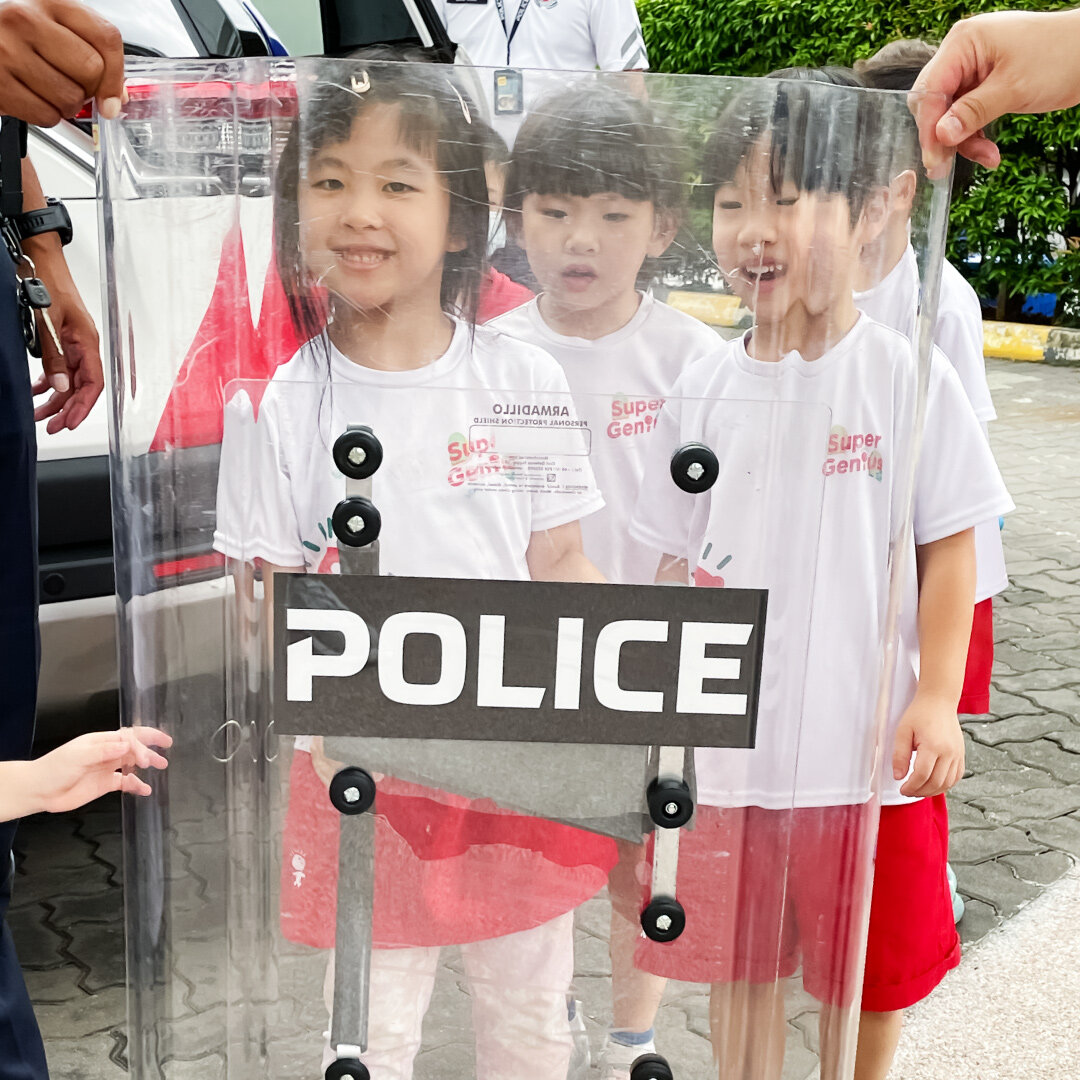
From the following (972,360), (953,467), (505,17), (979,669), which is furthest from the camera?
(505,17)

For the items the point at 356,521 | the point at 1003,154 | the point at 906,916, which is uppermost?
the point at 1003,154

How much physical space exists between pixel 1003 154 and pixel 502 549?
9787 mm

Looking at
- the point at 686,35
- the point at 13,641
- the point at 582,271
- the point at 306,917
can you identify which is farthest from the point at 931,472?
the point at 686,35

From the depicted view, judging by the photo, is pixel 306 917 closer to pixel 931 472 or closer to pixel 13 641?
pixel 13 641

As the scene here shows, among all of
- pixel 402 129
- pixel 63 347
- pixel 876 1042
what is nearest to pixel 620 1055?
pixel 402 129

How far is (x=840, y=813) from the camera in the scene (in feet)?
3.66

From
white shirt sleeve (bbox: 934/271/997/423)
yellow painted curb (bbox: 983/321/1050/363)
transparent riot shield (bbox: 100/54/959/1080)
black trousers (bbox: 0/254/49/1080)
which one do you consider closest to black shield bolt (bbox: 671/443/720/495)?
transparent riot shield (bbox: 100/54/959/1080)

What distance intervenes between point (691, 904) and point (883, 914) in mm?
781

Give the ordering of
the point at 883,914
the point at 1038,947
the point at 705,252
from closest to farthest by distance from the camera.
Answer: the point at 705,252 → the point at 883,914 → the point at 1038,947

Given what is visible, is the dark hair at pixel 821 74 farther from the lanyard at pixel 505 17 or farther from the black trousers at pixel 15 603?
the lanyard at pixel 505 17

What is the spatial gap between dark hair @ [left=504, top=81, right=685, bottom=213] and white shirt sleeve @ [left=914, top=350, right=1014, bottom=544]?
668mm

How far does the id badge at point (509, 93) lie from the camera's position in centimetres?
A: 96

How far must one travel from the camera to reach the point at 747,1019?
3.74ft

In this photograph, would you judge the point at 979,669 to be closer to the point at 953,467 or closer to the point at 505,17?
the point at 953,467
